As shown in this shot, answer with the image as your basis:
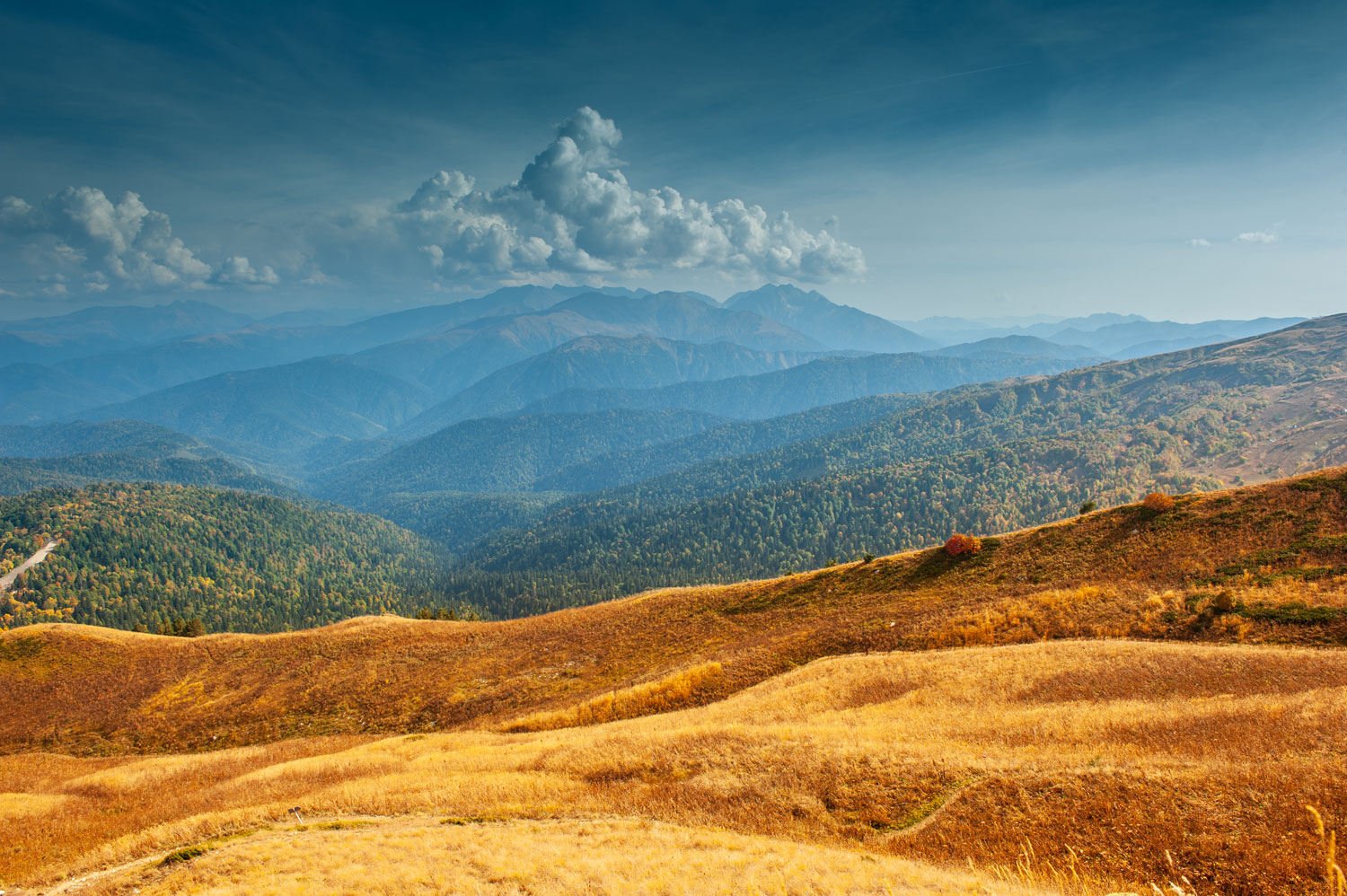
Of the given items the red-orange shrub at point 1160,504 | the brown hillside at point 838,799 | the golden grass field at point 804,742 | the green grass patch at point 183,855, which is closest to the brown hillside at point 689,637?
the golden grass field at point 804,742

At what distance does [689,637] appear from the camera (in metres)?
59.2

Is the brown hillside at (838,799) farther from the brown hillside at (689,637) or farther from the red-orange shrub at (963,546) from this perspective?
the red-orange shrub at (963,546)

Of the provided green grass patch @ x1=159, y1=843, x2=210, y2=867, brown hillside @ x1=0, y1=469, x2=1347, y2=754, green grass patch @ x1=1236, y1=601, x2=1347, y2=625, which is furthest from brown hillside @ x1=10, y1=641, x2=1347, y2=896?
brown hillside @ x1=0, y1=469, x2=1347, y2=754

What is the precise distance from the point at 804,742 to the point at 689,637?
3193 centimetres

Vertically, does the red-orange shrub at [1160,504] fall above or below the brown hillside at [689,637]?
above

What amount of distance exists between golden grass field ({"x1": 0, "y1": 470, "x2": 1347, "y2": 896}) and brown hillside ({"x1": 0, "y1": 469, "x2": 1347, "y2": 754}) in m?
0.38

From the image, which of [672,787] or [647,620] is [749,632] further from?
[672,787]

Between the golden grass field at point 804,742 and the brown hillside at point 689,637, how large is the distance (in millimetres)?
383

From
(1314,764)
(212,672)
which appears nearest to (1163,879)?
(1314,764)

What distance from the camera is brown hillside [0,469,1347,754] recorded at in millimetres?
40719

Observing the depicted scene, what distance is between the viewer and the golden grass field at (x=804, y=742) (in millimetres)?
17844

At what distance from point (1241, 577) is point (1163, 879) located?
38.8m

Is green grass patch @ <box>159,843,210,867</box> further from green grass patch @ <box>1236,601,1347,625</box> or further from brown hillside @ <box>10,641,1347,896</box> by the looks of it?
green grass patch @ <box>1236,601,1347,625</box>

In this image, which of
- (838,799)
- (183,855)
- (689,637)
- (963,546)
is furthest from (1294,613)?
(183,855)
